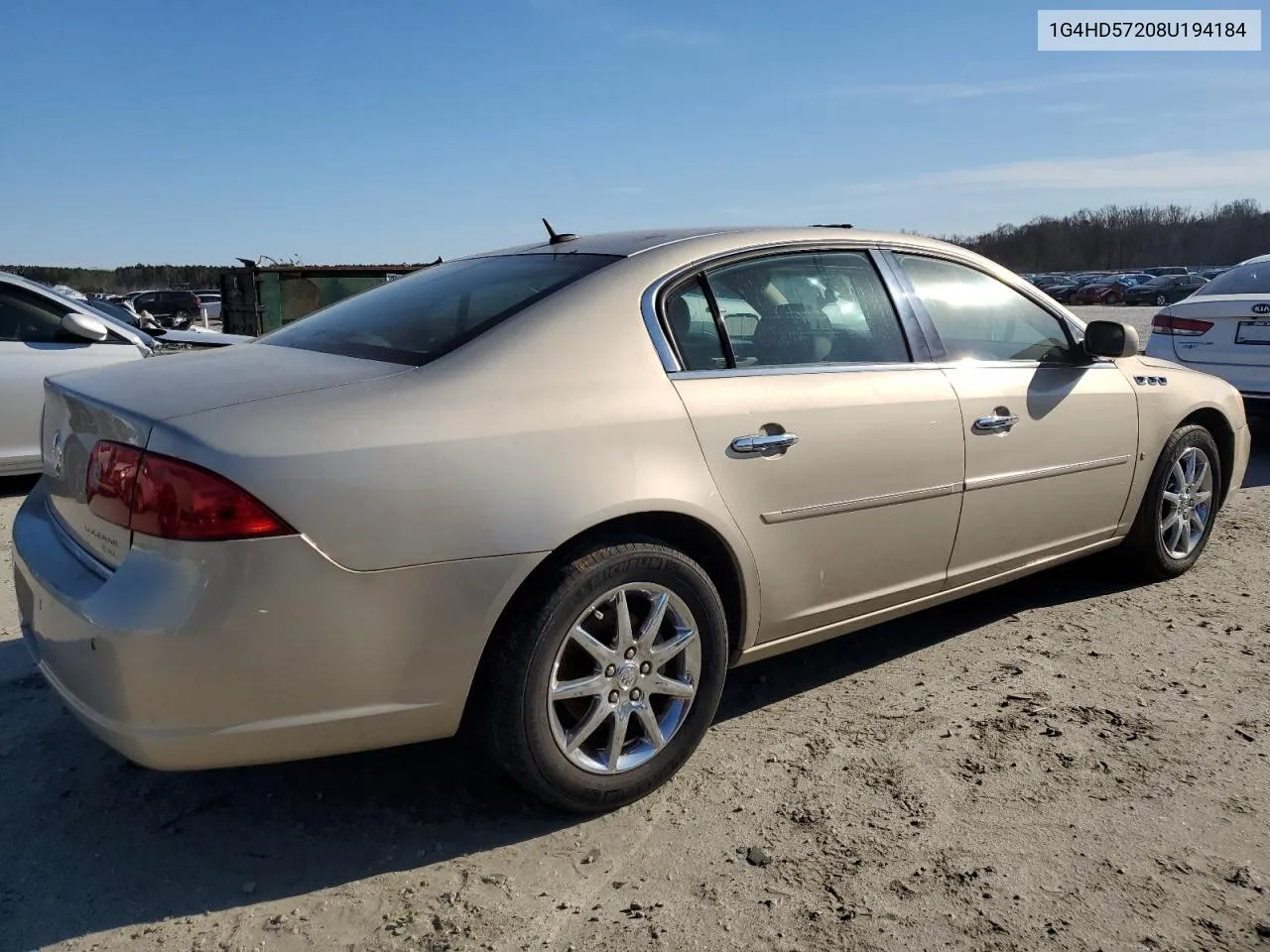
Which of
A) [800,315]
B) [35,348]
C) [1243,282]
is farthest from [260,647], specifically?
[1243,282]

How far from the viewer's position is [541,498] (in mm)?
2377

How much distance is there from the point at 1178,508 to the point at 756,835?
296 centimetres

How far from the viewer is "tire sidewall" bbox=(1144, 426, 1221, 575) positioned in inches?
169

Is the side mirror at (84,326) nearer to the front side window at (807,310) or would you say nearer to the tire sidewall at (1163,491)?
the front side window at (807,310)

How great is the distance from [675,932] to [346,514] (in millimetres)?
1142

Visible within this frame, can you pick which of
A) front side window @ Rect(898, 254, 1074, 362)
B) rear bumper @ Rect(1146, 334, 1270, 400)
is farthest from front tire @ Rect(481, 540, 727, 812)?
rear bumper @ Rect(1146, 334, 1270, 400)

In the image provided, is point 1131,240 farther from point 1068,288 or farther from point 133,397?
point 133,397

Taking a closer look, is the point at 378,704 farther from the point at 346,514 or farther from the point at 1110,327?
the point at 1110,327

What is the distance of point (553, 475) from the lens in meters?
2.41

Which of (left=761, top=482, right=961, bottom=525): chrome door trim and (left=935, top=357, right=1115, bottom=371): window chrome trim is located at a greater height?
(left=935, top=357, right=1115, bottom=371): window chrome trim

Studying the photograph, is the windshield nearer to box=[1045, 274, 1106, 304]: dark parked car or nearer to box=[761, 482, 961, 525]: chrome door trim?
box=[761, 482, 961, 525]: chrome door trim

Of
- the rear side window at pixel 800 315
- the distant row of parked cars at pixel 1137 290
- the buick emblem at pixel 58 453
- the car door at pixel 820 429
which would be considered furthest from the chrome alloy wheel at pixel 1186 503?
the distant row of parked cars at pixel 1137 290

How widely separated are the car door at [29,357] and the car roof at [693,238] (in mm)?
4271

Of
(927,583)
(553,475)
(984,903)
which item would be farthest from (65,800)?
(927,583)
